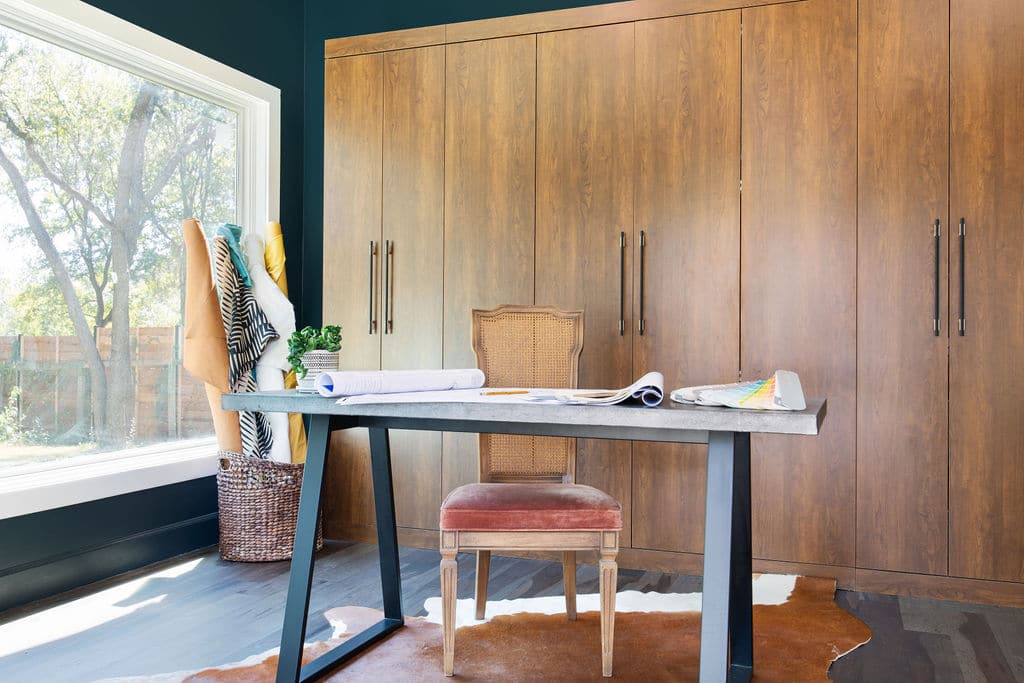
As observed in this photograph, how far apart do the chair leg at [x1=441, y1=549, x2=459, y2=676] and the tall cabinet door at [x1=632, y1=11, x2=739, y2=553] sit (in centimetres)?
Result: 132

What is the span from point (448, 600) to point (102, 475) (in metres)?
1.74

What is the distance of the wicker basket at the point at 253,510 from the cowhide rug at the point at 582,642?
797mm

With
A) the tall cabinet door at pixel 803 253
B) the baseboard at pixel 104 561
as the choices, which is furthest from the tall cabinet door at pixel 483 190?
the baseboard at pixel 104 561

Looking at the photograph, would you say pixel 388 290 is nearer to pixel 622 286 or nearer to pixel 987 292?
pixel 622 286

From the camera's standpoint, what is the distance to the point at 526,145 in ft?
11.5

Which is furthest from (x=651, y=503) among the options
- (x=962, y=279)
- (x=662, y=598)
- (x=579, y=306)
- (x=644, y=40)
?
(x=644, y=40)

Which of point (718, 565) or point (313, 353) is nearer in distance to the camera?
point (718, 565)

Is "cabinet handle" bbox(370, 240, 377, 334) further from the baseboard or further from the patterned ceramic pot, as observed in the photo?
the patterned ceramic pot

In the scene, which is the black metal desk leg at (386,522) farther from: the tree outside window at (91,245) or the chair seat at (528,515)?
the tree outside window at (91,245)

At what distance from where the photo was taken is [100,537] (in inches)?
124

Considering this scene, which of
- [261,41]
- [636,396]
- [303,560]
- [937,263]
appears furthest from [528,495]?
[261,41]

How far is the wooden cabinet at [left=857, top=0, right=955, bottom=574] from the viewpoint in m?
2.96

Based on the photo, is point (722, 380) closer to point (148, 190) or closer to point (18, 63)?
point (148, 190)

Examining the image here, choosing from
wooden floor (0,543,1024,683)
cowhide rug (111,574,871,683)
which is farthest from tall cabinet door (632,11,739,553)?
cowhide rug (111,574,871,683)
